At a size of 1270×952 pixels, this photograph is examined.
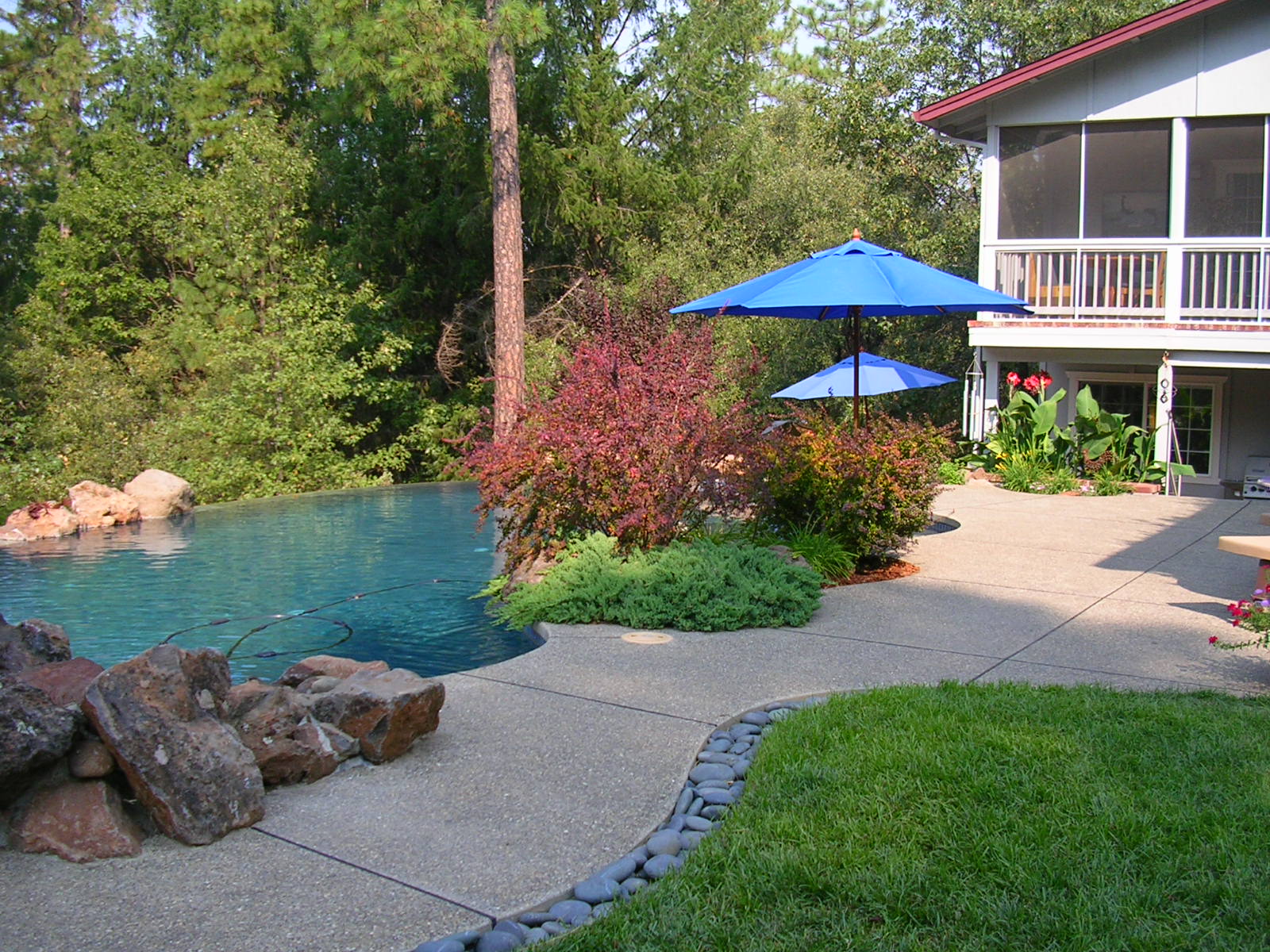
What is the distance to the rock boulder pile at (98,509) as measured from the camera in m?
13.2

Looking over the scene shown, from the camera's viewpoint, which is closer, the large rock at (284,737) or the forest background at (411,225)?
the large rock at (284,737)

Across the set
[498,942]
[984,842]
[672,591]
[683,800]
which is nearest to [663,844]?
[683,800]

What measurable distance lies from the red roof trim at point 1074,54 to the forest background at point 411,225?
4811 mm

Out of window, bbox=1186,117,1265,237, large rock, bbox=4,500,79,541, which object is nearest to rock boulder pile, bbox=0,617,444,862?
large rock, bbox=4,500,79,541

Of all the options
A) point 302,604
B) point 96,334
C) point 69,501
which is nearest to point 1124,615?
point 302,604

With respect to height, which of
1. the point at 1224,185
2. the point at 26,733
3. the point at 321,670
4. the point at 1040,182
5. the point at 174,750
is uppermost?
the point at 1040,182

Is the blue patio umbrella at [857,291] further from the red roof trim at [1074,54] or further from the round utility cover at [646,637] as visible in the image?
the red roof trim at [1074,54]

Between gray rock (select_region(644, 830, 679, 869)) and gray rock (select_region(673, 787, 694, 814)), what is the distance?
0.28 m

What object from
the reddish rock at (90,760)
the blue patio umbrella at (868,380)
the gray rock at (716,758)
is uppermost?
the blue patio umbrella at (868,380)

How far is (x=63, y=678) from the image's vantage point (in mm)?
4434

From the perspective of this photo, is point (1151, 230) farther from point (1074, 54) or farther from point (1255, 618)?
point (1255, 618)

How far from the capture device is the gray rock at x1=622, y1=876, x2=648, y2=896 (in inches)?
139

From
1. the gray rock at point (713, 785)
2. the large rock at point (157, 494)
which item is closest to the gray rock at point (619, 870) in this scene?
the gray rock at point (713, 785)

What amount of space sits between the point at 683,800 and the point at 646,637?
2.48 metres
